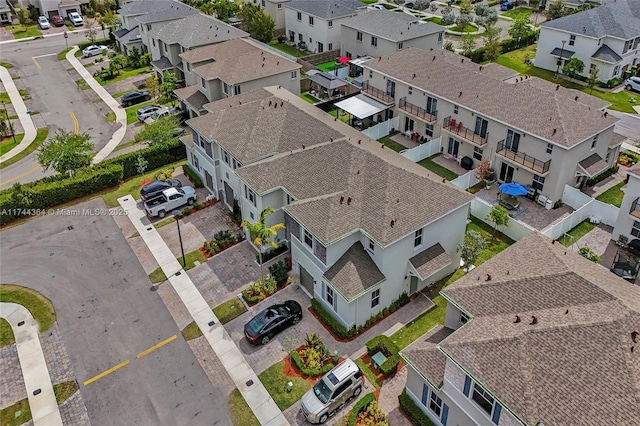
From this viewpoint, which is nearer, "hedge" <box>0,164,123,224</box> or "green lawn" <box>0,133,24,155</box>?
"hedge" <box>0,164,123,224</box>

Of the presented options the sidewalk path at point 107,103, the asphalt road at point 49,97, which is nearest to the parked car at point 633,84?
the sidewalk path at point 107,103

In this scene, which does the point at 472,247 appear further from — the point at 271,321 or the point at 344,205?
the point at 271,321

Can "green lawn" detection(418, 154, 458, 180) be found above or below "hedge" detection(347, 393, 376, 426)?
above

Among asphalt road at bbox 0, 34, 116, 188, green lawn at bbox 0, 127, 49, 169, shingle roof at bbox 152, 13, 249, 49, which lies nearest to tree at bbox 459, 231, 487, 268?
asphalt road at bbox 0, 34, 116, 188

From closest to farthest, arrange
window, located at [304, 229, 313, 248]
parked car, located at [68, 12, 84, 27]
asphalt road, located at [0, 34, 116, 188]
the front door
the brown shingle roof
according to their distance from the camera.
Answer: the brown shingle roof → window, located at [304, 229, 313, 248] → the front door → asphalt road, located at [0, 34, 116, 188] → parked car, located at [68, 12, 84, 27]

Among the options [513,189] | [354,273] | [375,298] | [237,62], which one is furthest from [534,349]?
[237,62]

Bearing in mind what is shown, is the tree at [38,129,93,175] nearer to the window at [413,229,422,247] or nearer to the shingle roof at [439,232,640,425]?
the window at [413,229,422,247]

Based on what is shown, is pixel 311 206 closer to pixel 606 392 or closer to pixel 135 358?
pixel 135 358

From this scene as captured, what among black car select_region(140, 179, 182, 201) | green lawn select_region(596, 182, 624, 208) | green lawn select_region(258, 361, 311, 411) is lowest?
green lawn select_region(258, 361, 311, 411)
